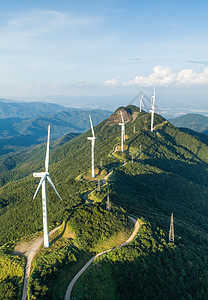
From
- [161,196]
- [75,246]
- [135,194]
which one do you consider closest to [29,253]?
[75,246]

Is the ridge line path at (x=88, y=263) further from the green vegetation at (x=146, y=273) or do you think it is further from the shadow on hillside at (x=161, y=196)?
the shadow on hillside at (x=161, y=196)

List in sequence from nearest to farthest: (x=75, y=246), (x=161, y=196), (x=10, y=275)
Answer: (x=10, y=275) → (x=75, y=246) → (x=161, y=196)

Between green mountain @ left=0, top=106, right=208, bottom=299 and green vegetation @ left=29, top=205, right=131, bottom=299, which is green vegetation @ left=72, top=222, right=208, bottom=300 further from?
green vegetation @ left=29, top=205, right=131, bottom=299

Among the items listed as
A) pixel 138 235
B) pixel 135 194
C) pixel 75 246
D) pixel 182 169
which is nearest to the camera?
pixel 75 246

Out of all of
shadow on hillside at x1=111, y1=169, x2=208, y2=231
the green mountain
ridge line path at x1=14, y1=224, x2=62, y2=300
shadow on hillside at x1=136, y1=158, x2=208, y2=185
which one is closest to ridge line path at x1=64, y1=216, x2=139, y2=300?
the green mountain

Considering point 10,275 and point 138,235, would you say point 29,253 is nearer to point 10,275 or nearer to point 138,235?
point 10,275

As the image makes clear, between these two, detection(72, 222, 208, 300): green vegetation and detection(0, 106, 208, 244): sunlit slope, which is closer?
detection(72, 222, 208, 300): green vegetation

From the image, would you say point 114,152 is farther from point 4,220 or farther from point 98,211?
point 98,211

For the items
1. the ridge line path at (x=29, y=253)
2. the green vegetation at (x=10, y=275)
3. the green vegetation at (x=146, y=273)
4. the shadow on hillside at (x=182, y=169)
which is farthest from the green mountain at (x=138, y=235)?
the green vegetation at (x=10, y=275)

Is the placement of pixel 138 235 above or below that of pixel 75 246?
below

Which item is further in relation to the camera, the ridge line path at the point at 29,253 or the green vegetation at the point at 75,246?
the ridge line path at the point at 29,253

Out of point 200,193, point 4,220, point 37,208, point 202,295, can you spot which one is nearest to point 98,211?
point 202,295
